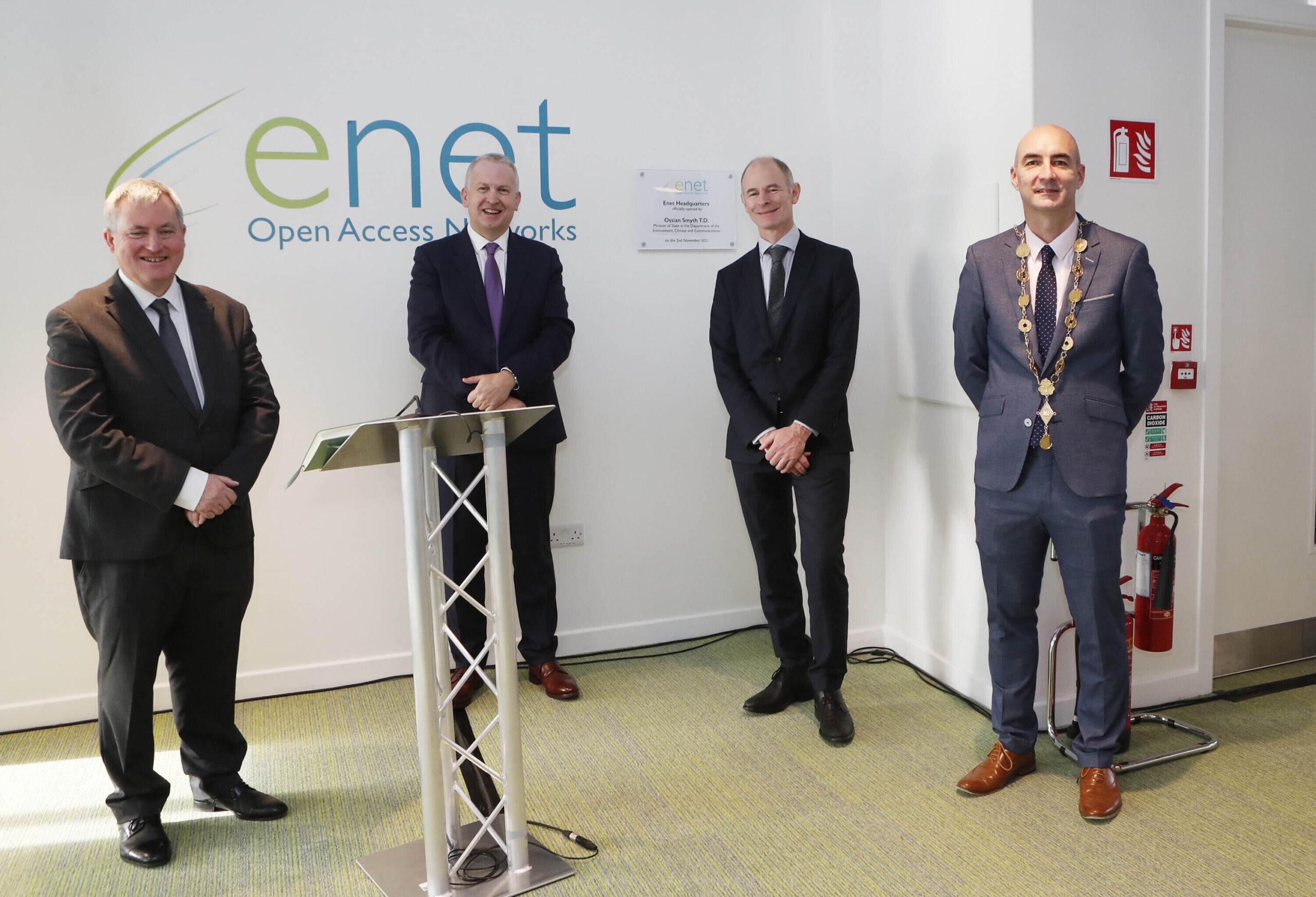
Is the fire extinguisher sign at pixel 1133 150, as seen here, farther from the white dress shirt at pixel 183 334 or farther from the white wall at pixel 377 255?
the white dress shirt at pixel 183 334

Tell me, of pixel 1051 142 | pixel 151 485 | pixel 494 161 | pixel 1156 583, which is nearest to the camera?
pixel 151 485

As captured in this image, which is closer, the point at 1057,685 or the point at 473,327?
the point at 1057,685

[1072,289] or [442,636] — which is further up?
[1072,289]

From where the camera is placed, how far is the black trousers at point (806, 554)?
3.33m

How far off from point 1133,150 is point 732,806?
2.50 metres

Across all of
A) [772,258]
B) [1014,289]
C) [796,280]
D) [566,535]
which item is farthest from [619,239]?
[1014,289]

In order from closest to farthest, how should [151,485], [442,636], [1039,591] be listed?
[442,636] → [151,485] → [1039,591]

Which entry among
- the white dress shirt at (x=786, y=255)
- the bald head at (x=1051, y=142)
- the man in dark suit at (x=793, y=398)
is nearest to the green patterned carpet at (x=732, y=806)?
the man in dark suit at (x=793, y=398)

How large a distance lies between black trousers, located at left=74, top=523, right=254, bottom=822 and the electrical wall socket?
1.48 meters

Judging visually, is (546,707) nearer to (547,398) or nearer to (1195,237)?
(547,398)

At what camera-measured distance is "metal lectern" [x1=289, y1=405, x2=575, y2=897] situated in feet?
7.25

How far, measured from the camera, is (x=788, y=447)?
3252 millimetres

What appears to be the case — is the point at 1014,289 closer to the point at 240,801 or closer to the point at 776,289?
the point at 776,289

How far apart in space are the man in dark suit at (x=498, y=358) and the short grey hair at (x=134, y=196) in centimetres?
109
